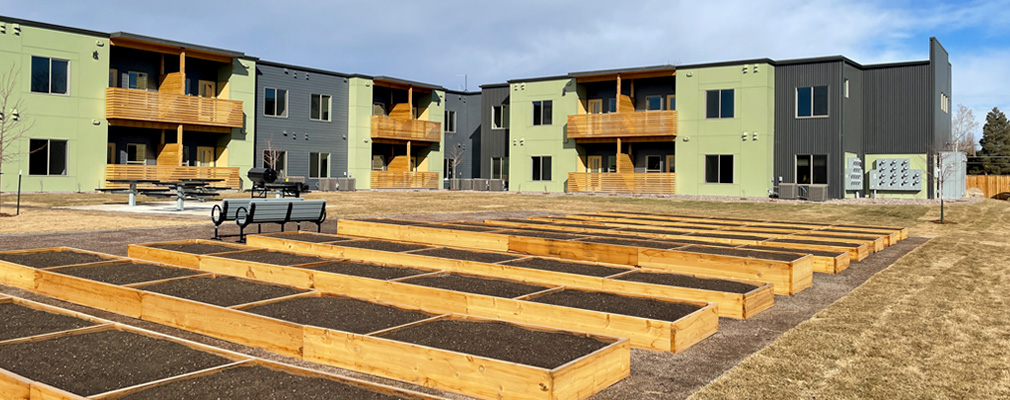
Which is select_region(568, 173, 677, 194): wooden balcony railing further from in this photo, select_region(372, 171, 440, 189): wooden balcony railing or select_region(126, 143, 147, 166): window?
select_region(126, 143, 147, 166): window

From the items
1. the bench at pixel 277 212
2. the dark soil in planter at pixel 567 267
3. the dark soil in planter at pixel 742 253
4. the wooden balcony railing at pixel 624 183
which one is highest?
the wooden balcony railing at pixel 624 183

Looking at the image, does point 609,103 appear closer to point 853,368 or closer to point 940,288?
point 940,288

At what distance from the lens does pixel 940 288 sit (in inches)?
377

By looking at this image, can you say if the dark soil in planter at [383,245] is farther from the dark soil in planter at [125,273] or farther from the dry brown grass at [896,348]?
the dry brown grass at [896,348]

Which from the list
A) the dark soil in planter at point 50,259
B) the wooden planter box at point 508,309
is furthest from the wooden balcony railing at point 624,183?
the dark soil in planter at point 50,259

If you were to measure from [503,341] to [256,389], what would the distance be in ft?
6.65

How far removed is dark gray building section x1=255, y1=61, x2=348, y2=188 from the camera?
37969mm

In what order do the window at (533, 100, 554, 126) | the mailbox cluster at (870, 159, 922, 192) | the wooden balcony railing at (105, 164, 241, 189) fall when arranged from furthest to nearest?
the window at (533, 100, 554, 126)
the mailbox cluster at (870, 159, 922, 192)
the wooden balcony railing at (105, 164, 241, 189)

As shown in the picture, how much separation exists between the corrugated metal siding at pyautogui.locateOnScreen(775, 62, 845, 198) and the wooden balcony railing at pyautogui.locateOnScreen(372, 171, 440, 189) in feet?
68.9

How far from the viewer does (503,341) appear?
5.81 m

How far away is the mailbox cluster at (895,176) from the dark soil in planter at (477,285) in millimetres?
31420

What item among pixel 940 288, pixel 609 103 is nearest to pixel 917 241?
pixel 940 288

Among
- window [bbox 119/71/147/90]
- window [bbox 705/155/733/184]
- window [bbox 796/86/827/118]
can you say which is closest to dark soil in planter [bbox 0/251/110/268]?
window [bbox 119/71/147/90]

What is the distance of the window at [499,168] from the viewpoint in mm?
45188
